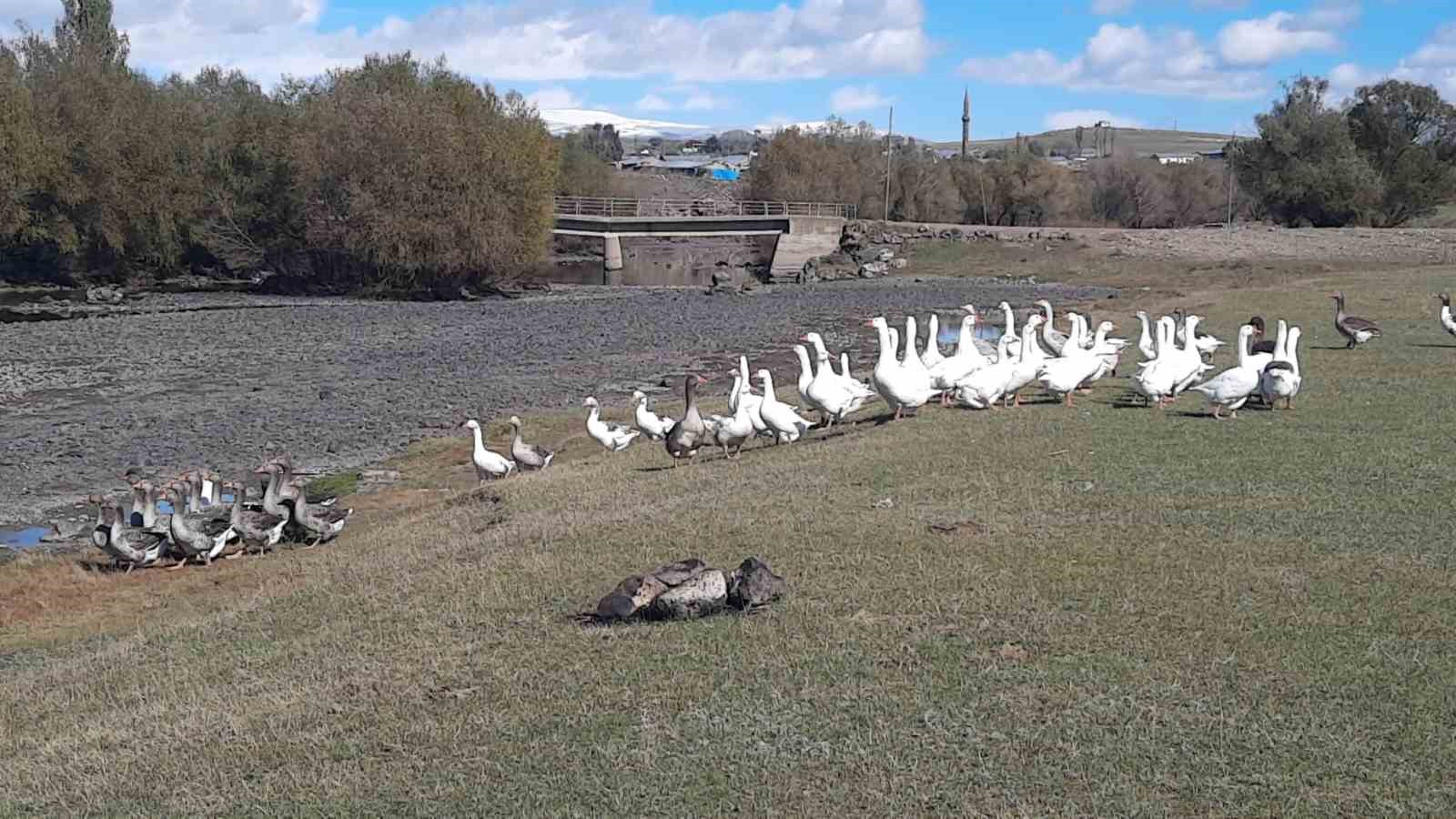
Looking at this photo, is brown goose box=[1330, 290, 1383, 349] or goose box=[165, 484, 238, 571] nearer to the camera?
goose box=[165, 484, 238, 571]

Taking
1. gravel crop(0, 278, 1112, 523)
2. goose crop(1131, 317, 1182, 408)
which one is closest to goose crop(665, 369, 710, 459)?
goose crop(1131, 317, 1182, 408)

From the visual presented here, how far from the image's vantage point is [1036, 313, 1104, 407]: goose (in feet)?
64.3

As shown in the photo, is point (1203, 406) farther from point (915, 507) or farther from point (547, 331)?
point (547, 331)

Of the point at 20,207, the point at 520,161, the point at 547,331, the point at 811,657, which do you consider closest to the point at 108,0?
the point at 20,207

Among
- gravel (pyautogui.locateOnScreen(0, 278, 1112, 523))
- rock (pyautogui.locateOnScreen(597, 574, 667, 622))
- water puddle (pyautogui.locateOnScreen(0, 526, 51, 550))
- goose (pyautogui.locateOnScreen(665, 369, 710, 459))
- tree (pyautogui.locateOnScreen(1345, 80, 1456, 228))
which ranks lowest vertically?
gravel (pyautogui.locateOnScreen(0, 278, 1112, 523))

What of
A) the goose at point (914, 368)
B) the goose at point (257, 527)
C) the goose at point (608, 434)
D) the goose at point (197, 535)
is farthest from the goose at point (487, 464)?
the goose at point (914, 368)

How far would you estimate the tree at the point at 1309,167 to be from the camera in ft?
233

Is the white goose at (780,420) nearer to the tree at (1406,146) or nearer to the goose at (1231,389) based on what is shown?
the goose at (1231,389)

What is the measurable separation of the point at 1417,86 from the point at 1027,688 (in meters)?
73.9

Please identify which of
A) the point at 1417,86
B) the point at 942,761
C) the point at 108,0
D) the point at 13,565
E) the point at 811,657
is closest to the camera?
the point at 942,761

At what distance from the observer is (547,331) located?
44844 mm

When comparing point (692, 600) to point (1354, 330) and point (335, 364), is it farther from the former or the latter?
point (335, 364)

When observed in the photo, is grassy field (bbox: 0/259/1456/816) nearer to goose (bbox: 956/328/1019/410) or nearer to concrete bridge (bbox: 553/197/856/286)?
goose (bbox: 956/328/1019/410)

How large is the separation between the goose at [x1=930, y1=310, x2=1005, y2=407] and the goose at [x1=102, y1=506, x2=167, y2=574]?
1008 centimetres
